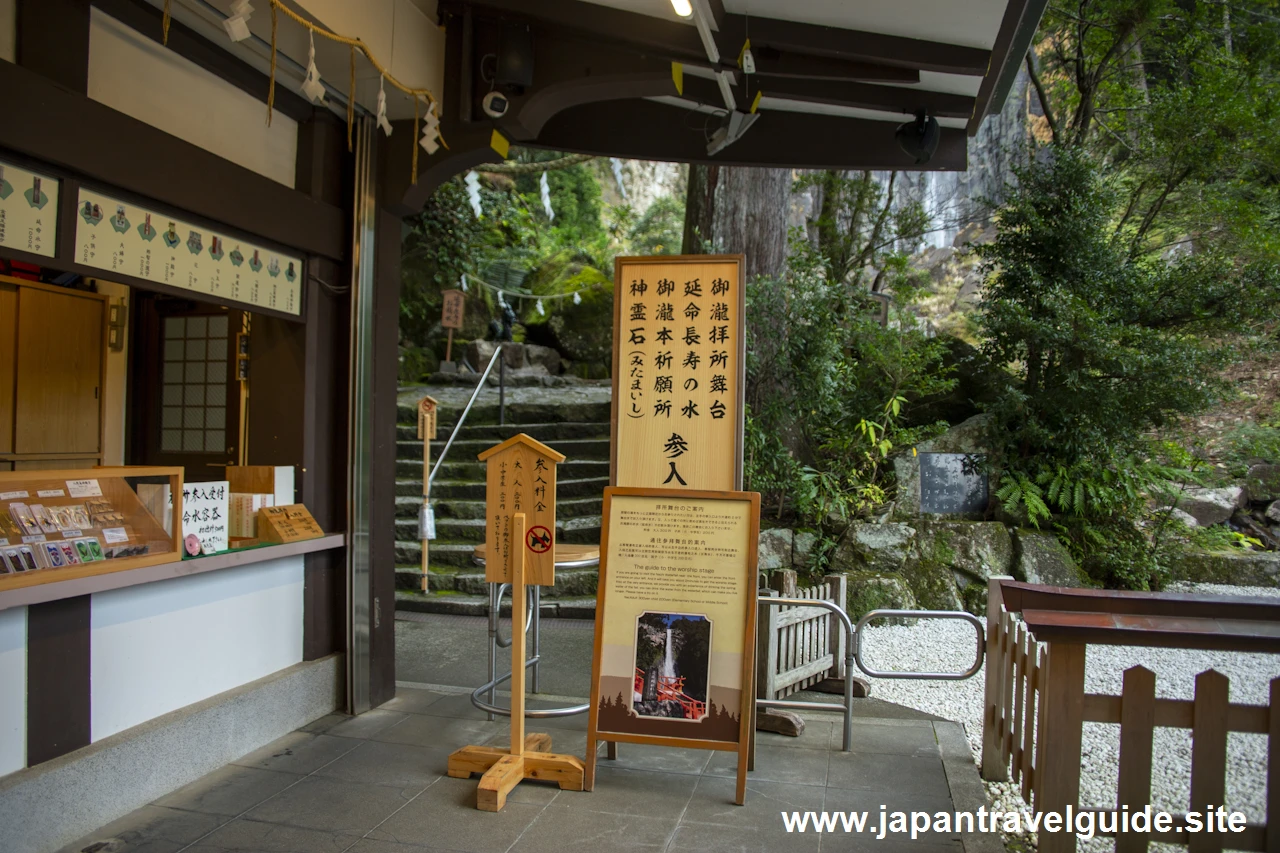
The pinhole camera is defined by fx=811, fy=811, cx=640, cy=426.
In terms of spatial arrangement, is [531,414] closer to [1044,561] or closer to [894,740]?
[1044,561]

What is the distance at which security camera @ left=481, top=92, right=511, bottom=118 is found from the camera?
15.0ft

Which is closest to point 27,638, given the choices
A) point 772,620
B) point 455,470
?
point 772,620

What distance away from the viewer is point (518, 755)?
3.81 meters

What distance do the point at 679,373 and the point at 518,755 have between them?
6.43 feet

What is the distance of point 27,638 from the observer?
3.02 metres

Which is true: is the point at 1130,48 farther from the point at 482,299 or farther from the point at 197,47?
the point at 197,47

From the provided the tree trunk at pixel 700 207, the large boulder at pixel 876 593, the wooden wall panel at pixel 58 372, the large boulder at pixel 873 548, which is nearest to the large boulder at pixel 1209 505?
the large boulder at pixel 873 548

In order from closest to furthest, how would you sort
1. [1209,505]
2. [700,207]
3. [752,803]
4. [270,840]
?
1. [270,840]
2. [752,803]
3. [700,207]
4. [1209,505]

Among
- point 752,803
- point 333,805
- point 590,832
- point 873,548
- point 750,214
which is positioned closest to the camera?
point 590,832

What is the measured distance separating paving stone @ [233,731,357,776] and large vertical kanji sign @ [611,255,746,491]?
6.51 ft

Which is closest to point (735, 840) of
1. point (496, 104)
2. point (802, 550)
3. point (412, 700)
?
point (412, 700)

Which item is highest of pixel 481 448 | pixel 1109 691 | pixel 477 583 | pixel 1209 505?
pixel 481 448

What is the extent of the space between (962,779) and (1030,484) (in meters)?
5.27

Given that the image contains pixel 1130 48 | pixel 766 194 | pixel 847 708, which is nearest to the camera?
pixel 847 708
